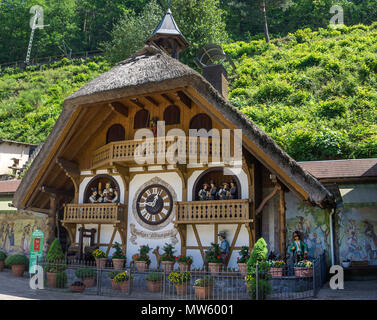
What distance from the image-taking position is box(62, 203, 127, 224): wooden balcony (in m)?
16.4

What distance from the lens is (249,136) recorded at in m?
13.7

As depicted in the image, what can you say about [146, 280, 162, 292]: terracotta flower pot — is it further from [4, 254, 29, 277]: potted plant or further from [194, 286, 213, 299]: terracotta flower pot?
[4, 254, 29, 277]: potted plant

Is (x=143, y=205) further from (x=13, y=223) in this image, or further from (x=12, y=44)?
(x=12, y=44)

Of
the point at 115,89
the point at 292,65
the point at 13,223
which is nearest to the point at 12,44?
the point at 292,65

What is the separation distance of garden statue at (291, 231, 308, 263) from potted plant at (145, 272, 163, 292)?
4.61m

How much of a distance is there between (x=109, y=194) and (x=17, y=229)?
23.4ft

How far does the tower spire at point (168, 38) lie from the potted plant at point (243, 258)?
35.9 ft

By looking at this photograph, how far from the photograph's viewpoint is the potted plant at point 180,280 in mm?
12828

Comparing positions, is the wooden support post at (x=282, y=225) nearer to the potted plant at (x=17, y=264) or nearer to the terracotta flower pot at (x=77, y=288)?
the terracotta flower pot at (x=77, y=288)

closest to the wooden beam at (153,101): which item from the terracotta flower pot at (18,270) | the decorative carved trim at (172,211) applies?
the decorative carved trim at (172,211)

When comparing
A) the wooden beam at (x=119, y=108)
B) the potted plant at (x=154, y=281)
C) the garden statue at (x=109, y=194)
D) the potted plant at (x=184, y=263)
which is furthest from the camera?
the garden statue at (x=109, y=194)

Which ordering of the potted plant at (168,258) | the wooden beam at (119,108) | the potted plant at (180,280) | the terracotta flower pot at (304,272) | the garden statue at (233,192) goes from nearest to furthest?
1. the terracotta flower pot at (304,272)
2. the potted plant at (180,280)
3. the potted plant at (168,258)
4. the garden statue at (233,192)
5. the wooden beam at (119,108)

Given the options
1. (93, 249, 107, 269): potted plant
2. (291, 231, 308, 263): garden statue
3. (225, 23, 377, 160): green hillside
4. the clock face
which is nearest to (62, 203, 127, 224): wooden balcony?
the clock face
